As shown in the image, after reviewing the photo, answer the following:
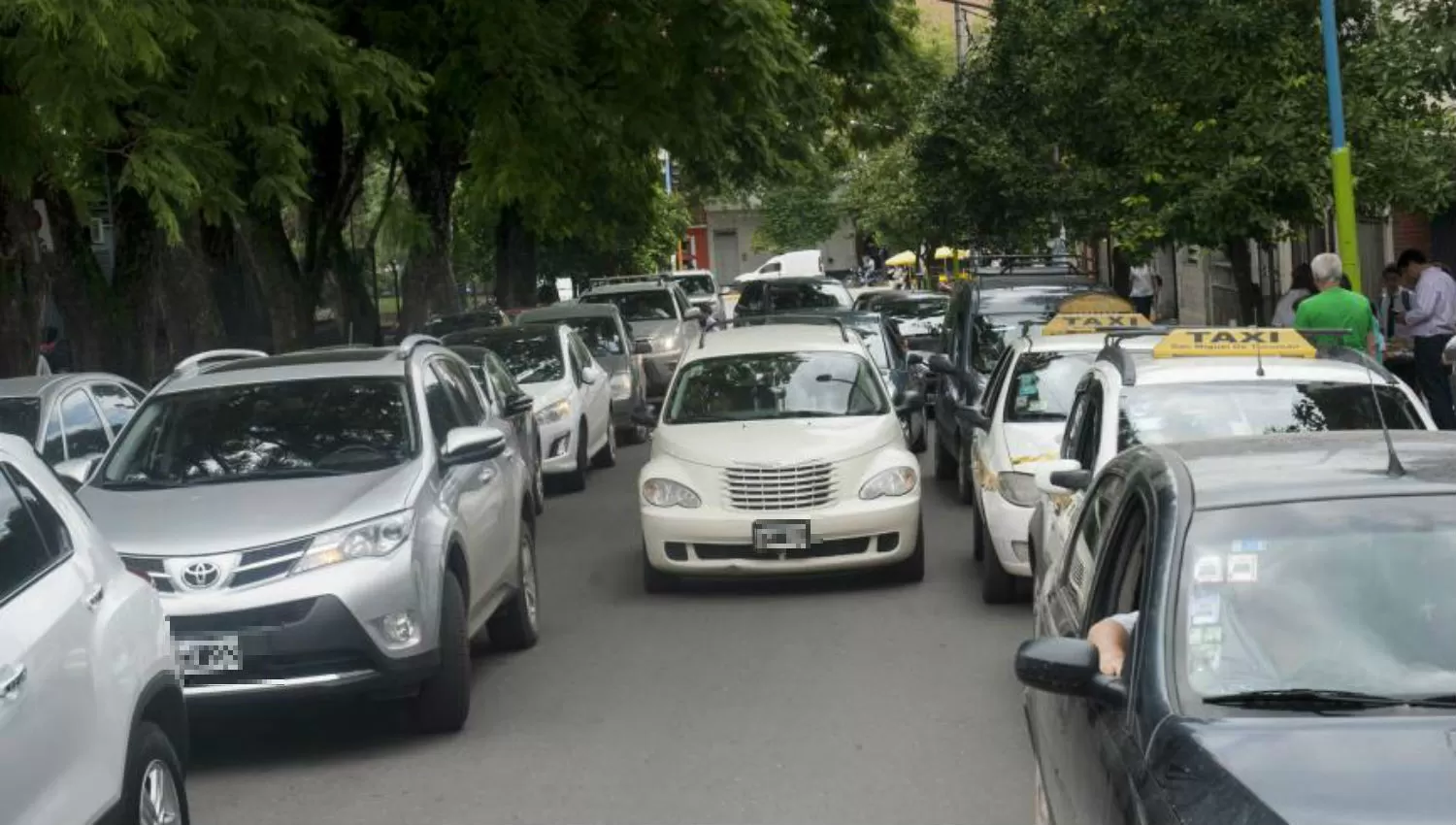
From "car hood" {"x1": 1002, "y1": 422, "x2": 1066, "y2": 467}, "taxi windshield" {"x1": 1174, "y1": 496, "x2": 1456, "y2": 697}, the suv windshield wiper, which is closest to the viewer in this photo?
the suv windshield wiper

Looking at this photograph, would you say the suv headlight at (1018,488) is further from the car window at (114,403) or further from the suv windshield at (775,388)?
the car window at (114,403)

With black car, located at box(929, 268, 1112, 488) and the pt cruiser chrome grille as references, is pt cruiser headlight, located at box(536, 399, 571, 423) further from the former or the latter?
the pt cruiser chrome grille

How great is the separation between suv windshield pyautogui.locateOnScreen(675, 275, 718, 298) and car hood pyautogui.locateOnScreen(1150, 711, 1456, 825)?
38.3m

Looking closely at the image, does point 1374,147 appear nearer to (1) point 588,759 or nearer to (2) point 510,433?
(2) point 510,433

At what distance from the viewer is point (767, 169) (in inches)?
1128

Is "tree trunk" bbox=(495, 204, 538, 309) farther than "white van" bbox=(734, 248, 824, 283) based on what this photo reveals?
No

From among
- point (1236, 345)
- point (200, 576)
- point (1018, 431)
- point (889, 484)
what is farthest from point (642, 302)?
point (200, 576)

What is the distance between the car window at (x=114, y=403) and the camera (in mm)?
13906

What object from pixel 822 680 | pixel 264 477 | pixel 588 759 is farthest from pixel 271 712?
pixel 822 680

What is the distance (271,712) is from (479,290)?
50693 mm

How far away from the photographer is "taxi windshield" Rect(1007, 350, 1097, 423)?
12922mm

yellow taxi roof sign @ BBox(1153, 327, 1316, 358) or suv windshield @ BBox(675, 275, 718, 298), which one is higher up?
yellow taxi roof sign @ BBox(1153, 327, 1316, 358)

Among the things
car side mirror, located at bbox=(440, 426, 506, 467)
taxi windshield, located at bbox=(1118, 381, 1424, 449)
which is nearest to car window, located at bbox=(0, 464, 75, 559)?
car side mirror, located at bbox=(440, 426, 506, 467)

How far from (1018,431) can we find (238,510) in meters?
5.17
